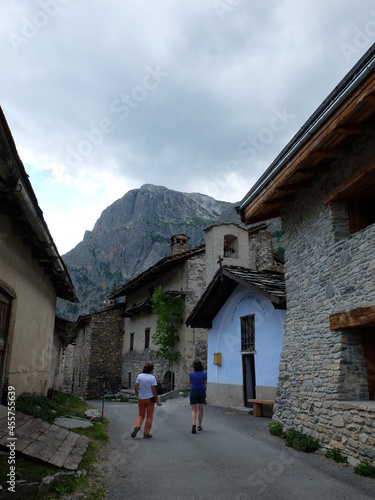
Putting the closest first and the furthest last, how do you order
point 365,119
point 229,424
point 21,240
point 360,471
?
point 360,471
point 365,119
point 21,240
point 229,424

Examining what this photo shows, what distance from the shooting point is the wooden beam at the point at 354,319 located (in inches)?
217

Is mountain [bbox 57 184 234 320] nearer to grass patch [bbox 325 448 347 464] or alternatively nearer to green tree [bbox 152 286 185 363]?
green tree [bbox 152 286 185 363]

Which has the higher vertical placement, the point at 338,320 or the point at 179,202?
the point at 179,202

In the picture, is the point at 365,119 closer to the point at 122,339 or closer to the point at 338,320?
the point at 338,320

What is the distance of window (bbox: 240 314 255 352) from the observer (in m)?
11.8

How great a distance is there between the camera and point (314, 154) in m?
6.19

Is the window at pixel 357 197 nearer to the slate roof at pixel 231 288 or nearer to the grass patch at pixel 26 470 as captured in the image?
the slate roof at pixel 231 288

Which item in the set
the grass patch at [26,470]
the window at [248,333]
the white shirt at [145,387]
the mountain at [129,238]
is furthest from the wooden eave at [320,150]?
the mountain at [129,238]

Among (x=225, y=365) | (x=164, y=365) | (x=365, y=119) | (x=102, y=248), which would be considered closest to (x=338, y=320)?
(x=365, y=119)

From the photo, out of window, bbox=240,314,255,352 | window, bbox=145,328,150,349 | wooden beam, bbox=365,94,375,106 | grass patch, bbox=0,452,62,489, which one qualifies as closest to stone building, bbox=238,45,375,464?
wooden beam, bbox=365,94,375,106

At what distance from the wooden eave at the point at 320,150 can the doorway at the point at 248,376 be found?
5.80 metres

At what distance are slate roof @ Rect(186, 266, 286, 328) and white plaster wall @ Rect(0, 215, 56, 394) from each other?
5226 mm

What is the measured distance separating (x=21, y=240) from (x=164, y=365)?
563 inches

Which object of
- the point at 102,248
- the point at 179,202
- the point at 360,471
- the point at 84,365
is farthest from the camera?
the point at 179,202
